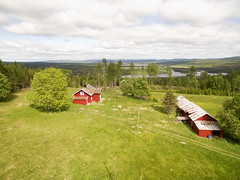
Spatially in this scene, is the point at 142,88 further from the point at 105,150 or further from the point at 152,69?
the point at 105,150

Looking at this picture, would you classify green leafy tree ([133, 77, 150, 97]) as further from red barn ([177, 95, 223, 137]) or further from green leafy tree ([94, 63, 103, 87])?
green leafy tree ([94, 63, 103, 87])

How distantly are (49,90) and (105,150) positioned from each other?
21963mm

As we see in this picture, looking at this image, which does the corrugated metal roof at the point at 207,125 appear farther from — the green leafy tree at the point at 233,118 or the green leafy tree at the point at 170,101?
the green leafy tree at the point at 170,101

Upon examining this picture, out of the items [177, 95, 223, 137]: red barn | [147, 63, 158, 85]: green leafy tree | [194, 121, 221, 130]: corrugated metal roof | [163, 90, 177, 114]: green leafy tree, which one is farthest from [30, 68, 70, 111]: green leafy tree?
[147, 63, 158, 85]: green leafy tree

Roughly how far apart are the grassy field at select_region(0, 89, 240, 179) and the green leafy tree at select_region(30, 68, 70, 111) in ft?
12.3

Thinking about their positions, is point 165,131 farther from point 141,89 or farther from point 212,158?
point 141,89

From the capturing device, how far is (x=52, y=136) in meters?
22.9

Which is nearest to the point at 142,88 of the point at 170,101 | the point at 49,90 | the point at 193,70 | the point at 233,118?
the point at 170,101

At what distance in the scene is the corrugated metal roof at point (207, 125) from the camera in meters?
26.5

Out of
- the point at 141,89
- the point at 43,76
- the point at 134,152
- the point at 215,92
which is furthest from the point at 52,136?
the point at 215,92

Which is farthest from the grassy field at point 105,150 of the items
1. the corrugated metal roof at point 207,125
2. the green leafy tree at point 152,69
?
the green leafy tree at point 152,69

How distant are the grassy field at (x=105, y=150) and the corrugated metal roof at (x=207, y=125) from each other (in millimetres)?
2444

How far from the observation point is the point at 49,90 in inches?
1260

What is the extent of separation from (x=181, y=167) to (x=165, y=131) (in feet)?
32.7
